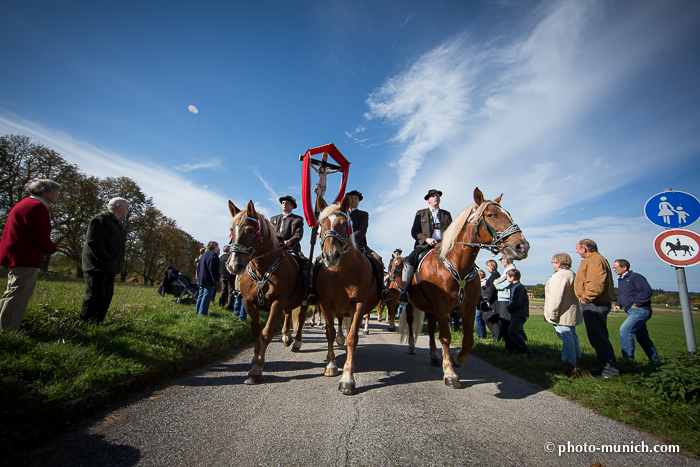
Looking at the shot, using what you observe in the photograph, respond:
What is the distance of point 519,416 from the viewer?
10.3ft

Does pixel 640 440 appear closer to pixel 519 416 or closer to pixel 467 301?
pixel 519 416

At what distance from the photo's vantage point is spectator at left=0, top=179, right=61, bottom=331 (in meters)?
3.45

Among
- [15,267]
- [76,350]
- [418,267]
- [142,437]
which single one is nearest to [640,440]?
[418,267]

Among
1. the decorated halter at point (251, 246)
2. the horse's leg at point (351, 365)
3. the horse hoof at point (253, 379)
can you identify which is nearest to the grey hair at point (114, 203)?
the decorated halter at point (251, 246)

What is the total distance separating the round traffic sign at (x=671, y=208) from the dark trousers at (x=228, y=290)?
10256 mm

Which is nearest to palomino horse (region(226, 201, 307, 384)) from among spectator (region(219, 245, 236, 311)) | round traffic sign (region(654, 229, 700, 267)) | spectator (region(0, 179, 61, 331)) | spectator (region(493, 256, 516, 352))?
spectator (region(0, 179, 61, 331))

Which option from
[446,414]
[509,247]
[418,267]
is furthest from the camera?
[418,267]

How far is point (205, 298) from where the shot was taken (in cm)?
753

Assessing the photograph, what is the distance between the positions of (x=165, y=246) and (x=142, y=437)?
3510 cm

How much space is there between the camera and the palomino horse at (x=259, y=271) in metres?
4.12

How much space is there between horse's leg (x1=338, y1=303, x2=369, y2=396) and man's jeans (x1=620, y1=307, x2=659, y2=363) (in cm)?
562

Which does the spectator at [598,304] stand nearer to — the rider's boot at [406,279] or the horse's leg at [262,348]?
the rider's boot at [406,279]

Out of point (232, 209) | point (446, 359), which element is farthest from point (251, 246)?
point (446, 359)

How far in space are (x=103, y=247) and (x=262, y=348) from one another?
302 cm
